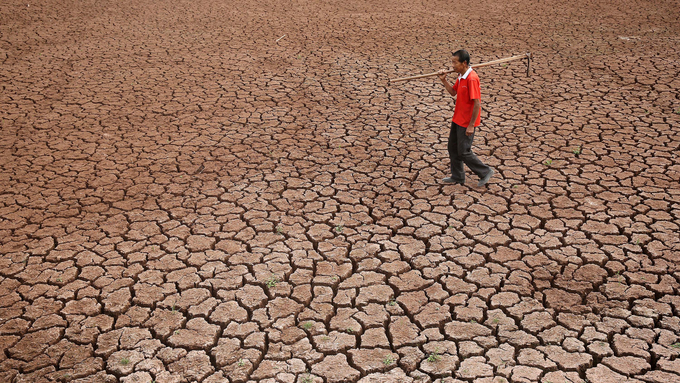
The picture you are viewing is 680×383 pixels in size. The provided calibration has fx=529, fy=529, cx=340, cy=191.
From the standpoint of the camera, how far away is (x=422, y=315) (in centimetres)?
379

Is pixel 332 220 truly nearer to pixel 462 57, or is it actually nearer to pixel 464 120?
pixel 464 120

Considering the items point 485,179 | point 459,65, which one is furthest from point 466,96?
point 485,179

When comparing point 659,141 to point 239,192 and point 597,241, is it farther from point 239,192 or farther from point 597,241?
point 239,192

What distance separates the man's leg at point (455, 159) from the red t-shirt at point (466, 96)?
0.13 meters

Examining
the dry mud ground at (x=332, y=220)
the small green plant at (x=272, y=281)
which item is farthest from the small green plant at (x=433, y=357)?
the small green plant at (x=272, y=281)

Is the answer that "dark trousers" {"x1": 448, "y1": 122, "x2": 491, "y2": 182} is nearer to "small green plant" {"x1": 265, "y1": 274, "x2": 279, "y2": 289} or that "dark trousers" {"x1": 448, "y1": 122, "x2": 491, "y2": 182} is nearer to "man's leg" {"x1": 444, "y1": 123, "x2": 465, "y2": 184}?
"man's leg" {"x1": 444, "y1": 123, "x2": 465, "y2": 184}

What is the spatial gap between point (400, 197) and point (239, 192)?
164 cm

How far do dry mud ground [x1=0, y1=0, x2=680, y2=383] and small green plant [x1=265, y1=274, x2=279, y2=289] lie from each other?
12 millimetres

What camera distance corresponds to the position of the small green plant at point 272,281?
4.12 meters

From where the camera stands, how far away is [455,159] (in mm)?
5395

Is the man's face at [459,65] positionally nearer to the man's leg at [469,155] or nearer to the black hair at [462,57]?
the black hair at [462,57]

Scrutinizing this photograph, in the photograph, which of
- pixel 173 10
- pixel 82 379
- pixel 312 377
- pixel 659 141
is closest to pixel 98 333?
pixel 82 379

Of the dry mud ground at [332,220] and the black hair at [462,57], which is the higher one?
the black hair at [462,57]

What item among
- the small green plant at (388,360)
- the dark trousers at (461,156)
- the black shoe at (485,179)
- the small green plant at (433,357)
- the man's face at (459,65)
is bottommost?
the small green plant at (388,360)
